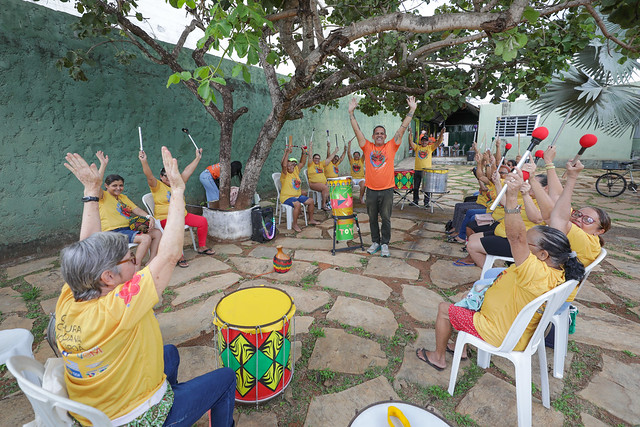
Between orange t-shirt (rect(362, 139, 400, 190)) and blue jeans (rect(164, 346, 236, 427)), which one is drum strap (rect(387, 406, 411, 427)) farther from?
orange t-shirt (rect(362, 139, 400, 190))

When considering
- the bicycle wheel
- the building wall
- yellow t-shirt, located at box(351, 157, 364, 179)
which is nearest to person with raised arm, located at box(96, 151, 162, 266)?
yellow t-shirt, located at box(351, 157, 364, 179)

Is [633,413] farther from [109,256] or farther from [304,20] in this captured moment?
[304,20]

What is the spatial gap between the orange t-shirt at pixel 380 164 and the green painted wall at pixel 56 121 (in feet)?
13.1

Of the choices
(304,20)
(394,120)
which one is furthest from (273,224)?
(394,120)

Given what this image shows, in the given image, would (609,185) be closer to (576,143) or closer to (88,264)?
(576,143)

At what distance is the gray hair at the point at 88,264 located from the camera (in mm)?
1328

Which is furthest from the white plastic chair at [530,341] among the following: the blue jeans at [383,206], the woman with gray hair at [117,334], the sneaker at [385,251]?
the blue jeans at [383,206]

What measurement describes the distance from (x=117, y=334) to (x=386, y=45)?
574 centimetres

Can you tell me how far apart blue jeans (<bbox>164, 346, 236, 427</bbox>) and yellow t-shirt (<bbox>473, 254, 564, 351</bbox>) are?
1.67 metres

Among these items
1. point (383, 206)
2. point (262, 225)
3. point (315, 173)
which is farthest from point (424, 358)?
point (315, 173)

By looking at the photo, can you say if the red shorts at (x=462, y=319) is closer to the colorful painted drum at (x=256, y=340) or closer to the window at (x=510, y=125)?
the colorful painted drum at (x=256, y=340)

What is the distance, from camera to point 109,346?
1.28 meters

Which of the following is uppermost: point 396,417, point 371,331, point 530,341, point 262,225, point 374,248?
point 396,417

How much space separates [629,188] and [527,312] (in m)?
11.3
